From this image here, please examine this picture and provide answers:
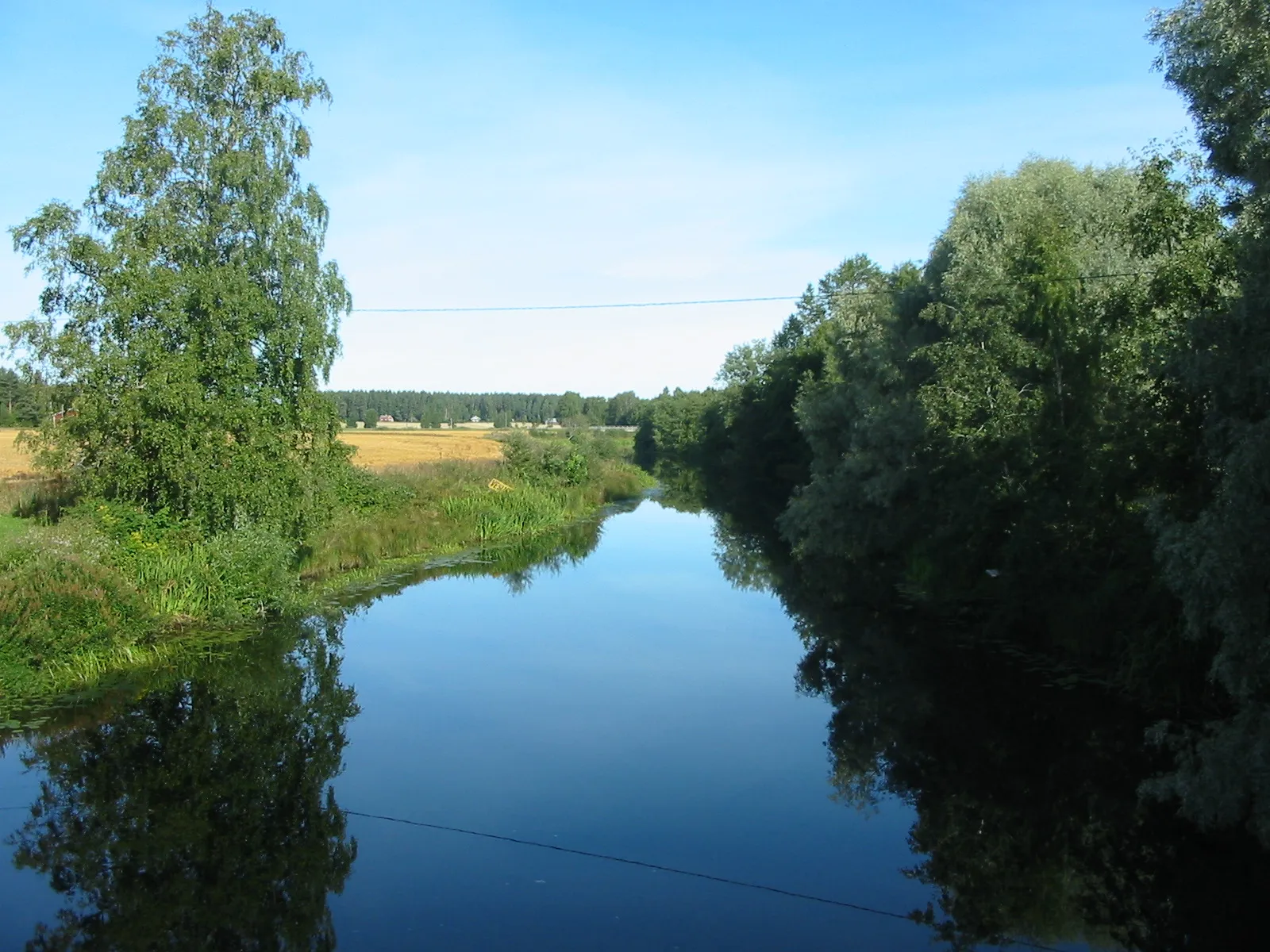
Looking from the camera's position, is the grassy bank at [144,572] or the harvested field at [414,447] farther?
the harvested field at [414,447]

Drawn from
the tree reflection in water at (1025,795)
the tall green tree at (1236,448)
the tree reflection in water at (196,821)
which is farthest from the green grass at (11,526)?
the tall green tree at (1236,448)

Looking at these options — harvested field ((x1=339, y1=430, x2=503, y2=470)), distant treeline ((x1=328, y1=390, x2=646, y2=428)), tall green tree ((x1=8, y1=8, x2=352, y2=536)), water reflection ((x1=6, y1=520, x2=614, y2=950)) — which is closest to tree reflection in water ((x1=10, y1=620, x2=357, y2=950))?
water reflection ((x1=6, y1=520, x2=614, y2=950))

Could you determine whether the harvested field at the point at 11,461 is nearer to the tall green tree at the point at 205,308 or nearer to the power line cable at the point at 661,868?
the tall green tree at the point at 205,308

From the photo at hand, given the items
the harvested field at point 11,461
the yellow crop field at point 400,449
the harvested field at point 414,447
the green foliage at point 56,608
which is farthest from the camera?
the harvested field at point 414,447

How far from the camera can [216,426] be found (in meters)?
17.7

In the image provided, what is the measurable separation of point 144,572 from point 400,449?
40.6 metres

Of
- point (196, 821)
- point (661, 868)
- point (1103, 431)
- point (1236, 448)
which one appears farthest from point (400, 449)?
point (1236, 448)

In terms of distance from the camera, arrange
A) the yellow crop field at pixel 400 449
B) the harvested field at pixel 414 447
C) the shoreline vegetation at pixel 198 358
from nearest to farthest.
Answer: the shoreline vegetation at pixel 198 358
the yellow crop field at pixel 400 449
the harvested field at pixel 414 447

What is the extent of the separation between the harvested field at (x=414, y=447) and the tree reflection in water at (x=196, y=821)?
2448cm

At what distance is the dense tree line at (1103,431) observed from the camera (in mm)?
8219

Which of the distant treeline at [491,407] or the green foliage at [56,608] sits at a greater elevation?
the distant treeline at [491,407]

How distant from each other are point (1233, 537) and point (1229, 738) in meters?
1.64

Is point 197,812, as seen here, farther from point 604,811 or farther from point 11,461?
point 11,461

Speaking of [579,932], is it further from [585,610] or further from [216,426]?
[585,610]
